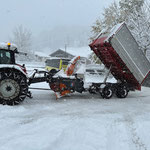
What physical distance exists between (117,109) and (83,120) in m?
1.91

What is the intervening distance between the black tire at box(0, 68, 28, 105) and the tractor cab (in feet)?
1.29

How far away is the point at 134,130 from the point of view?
4070mm

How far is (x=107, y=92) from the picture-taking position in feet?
24.7

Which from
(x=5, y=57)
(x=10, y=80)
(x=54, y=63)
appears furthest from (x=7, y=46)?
(x=54, y=63)

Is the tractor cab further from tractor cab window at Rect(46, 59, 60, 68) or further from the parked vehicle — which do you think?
tractor cab window at Rect(46, 59, 60, 68)

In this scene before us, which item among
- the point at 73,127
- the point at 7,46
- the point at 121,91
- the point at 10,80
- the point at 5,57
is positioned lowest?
the point at 121,91

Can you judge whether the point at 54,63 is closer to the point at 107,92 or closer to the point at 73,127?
the point at 107,92

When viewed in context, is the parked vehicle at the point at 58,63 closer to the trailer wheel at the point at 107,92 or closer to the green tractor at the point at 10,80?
the trailer wheel at the point at 107,92

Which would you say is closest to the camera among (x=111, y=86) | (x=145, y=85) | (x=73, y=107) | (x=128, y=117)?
(x=128, y=117)

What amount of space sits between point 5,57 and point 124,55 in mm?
4569

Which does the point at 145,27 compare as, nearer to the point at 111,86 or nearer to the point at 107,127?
the point at 111,86

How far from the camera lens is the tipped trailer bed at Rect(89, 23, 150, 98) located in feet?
21.4

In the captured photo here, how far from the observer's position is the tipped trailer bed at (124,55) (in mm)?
6523

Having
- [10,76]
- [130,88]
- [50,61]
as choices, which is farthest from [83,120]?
[50,61]
